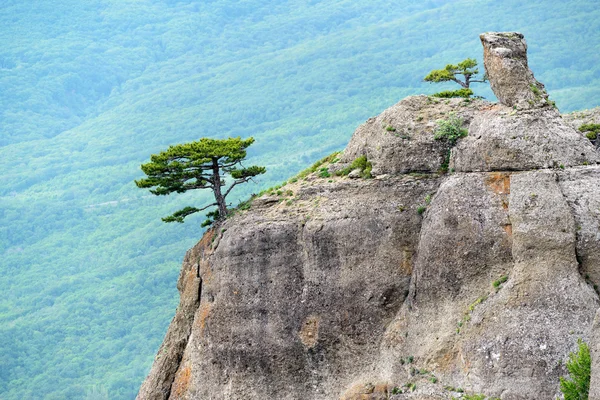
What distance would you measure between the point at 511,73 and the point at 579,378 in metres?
14.8

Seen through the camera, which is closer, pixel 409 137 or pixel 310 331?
pixel 310 331

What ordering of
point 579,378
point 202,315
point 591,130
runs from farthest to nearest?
1. point 591,130
2. point 202,315
3. point 579,378

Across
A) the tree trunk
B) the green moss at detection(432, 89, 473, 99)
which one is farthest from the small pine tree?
the tree trunk

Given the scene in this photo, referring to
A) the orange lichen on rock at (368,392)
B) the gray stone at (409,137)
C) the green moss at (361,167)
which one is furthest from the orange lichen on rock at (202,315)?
the gray stone at (409,137)

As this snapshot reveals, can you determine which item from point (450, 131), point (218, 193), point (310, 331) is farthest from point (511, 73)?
point (218, 193)

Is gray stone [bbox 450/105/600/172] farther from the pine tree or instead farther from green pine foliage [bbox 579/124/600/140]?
green pine foliage [bbox 579/124/600/140]

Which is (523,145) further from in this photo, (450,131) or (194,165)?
(194,165)

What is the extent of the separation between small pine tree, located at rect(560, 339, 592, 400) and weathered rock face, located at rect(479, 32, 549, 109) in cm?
1200

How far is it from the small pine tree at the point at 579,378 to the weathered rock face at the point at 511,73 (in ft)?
39.4

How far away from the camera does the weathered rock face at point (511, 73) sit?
3978 centimetres

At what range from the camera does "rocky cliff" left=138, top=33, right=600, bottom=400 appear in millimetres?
34219

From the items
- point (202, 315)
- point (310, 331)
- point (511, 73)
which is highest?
point (511, 73)

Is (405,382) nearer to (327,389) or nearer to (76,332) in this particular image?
(327,389)

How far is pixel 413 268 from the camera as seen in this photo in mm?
39438
